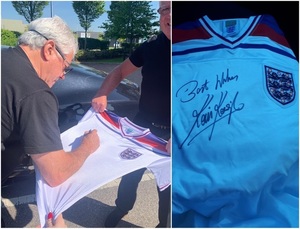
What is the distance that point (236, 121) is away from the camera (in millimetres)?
1325

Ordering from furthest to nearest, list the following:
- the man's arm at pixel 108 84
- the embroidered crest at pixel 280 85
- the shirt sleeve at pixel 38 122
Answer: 1. the man's arm at pixel 108 84
2. the embroidered crest at pixel 280 85
3. the shirt sleeve at pixel 38 122

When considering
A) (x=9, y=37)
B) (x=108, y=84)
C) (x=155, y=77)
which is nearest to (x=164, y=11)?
(x=155, y=77)

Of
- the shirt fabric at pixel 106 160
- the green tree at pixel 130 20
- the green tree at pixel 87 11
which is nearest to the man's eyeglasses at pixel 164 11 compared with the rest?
the green tree at pixel 130 20

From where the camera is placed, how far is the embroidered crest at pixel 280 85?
50.8 inches

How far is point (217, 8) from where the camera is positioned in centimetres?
132

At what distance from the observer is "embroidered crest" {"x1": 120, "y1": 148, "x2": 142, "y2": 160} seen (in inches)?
54.6

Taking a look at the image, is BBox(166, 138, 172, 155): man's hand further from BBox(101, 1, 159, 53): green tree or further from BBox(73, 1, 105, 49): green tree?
BBox(73, 1, 105, 49): green tree

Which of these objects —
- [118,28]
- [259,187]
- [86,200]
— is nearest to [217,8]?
[118,28]

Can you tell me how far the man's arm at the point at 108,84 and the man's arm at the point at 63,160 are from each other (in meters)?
0.13

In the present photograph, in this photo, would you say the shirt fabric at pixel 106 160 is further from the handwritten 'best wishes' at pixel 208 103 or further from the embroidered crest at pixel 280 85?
the embroidered crest at pixel 280 85

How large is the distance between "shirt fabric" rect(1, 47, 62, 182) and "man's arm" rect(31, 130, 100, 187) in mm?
41

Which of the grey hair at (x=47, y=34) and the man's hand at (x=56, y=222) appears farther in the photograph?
the man's hand at (x=56, y=222)

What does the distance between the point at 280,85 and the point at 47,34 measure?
1006mm

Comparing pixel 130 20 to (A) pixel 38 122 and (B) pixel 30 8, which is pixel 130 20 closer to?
(B) pixel 30 8
